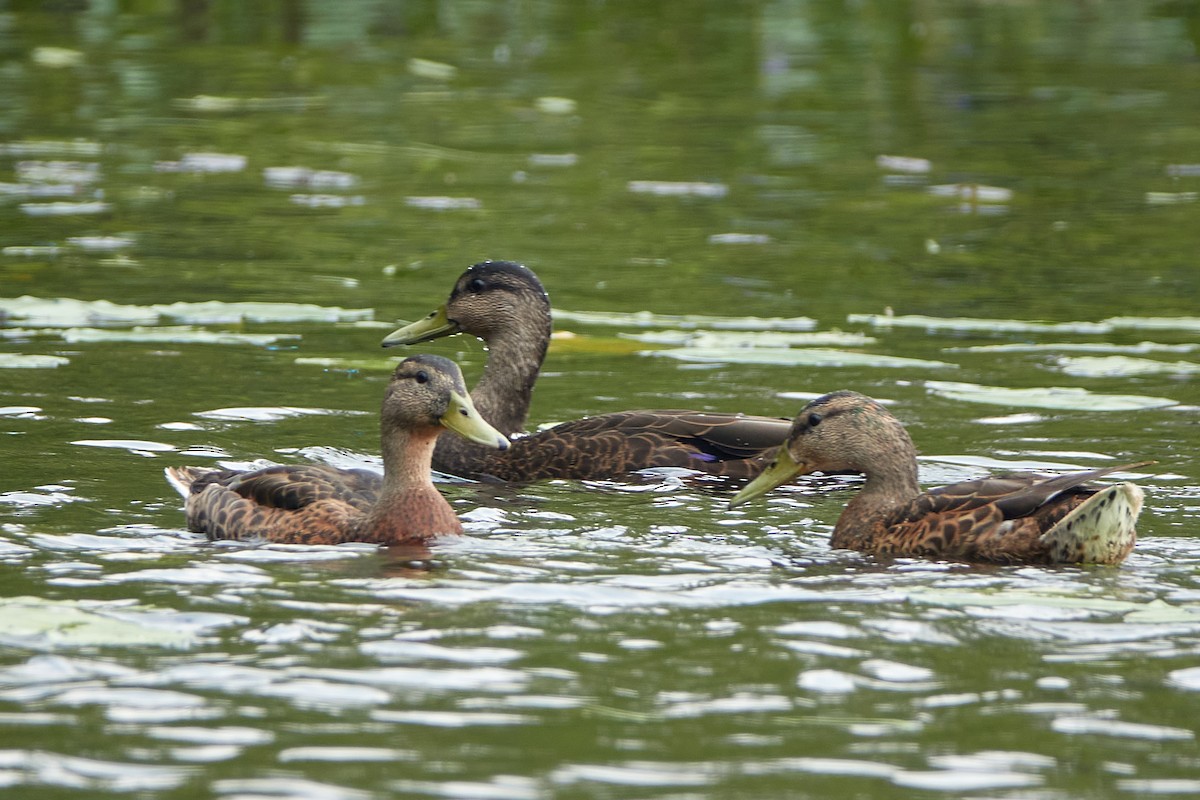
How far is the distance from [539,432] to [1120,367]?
4091mm

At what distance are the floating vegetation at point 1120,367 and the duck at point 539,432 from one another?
2.98 metres

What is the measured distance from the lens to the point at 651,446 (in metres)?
10.6

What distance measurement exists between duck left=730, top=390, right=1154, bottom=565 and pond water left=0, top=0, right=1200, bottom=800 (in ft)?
0.55

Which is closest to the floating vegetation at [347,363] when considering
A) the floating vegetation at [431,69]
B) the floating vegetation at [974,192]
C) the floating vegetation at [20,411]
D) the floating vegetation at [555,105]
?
the floating vegetation at [20,411]

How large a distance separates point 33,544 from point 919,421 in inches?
215

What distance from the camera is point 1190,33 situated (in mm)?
31141

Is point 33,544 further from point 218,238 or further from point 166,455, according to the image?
point 218,238

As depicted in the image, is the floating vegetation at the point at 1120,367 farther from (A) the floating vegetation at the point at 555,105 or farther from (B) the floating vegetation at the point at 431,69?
(B) the floating vegetation at the point at 431,69

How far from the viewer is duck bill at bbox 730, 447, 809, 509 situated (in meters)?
9.49

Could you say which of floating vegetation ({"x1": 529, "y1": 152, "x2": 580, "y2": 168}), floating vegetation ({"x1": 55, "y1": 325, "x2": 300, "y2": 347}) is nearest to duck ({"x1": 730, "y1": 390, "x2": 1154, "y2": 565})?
floating vegetation ({"x1": 55, "y1": 325, "x2": 300, "y2": 347})

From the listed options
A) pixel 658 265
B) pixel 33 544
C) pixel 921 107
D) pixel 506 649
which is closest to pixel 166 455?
pixel 33 544

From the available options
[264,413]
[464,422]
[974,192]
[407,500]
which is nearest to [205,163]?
[974,192]

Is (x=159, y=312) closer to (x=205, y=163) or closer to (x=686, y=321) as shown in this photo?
(x=686, y=321)

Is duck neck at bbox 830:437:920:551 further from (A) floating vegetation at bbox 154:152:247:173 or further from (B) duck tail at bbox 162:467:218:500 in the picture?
(A) floating vegetation at bbox 154:152:247:173
